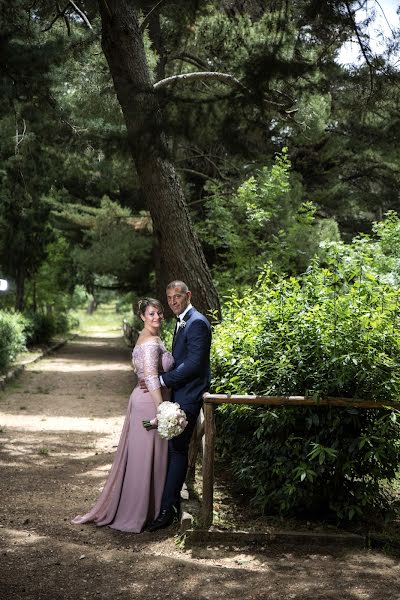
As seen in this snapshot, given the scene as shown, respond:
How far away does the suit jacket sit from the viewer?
5.79 metres

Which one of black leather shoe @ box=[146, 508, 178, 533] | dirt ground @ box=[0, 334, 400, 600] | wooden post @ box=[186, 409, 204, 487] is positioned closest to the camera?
dirt ground @ box=[0, 334, 400, 600]

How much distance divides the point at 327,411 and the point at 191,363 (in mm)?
1131

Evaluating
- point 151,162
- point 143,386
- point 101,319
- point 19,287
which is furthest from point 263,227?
point 101,319

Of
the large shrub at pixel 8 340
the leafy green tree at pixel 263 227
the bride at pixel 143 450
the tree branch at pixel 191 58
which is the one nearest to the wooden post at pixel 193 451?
the bride at pixel 143 450

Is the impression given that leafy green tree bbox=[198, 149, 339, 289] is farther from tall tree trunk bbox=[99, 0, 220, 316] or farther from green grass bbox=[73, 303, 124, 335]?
green grass bbox=[73, 303, 124, 335]

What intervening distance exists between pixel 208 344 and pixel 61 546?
192cm

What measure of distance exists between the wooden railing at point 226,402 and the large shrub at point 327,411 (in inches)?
3.6

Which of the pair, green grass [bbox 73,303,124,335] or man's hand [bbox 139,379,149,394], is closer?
man's hand [bbox 139,379,149,394]

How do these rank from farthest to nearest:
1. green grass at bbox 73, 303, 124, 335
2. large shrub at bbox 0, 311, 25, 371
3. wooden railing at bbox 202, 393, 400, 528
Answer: green grass at bbox 73, 303, 124, 335 → large shrub at bbox 0, 311, 25, 371 → wooden railing at bbox 202, 393, 400, 528

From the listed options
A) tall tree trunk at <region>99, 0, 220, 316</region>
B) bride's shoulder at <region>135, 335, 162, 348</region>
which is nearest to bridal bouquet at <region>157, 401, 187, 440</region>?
bride's shoulder at <region>135, 335, 162, 348</region>

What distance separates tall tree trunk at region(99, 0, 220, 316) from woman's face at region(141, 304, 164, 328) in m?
3.22

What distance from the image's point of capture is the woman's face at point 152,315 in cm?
599

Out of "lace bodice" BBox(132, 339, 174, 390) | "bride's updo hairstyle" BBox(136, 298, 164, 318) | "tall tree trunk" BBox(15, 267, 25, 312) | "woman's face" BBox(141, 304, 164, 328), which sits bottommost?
"lace bodice" BBox(132, 339, 174, 390)

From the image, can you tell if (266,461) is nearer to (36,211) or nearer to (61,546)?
(61,546)
